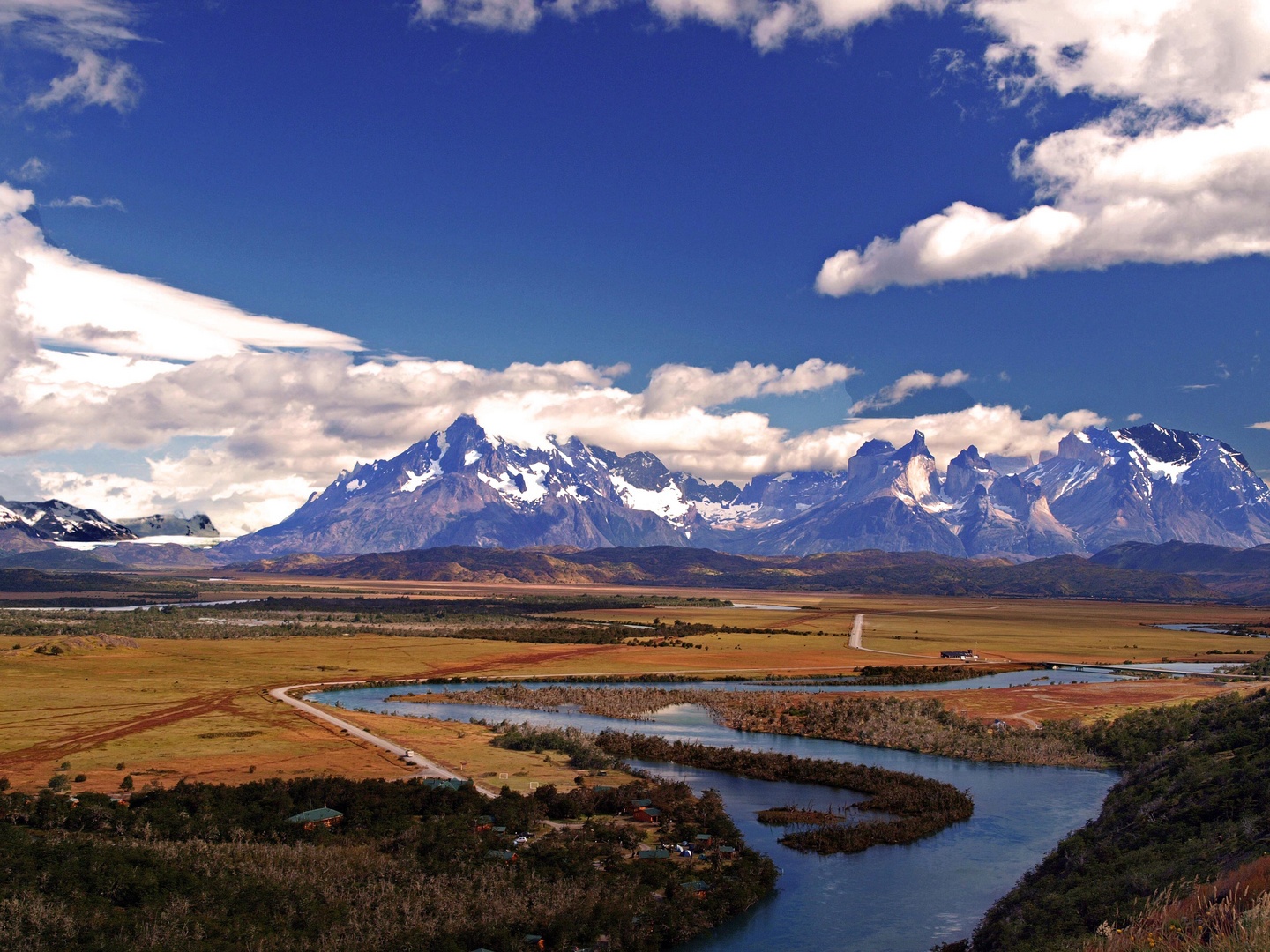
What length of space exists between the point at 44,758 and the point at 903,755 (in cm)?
6243

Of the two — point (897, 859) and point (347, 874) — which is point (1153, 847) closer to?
point (897, 859)

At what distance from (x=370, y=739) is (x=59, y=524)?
3209 cm

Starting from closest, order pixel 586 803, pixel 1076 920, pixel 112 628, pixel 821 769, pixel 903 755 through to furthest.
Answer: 1. pixel 1076 920
2. pixel 586 803
3. pixel 821 769
4. pixel 903 755
5. pixel 112 628

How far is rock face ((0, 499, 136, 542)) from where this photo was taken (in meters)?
45.3

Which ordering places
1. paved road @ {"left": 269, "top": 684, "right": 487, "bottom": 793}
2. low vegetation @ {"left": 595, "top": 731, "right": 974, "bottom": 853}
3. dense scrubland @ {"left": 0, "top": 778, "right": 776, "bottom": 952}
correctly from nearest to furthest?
1. dense scrubland @ {"left": 0, "top": 778, "right": 776, "bottom": 952}
2. low vegetation @ {"left": 595, "top": 731, "right": 974, "bottom": 853}
3. paved road @ {"left": 269, "top": 684, "right": 487, "bottom": 793}

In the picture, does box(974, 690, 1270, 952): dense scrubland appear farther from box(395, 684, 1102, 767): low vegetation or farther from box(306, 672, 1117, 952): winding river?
box(395, 684, 1102, 767): low vegetation

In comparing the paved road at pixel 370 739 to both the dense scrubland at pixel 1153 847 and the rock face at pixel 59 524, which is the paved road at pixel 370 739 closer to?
the rock face at pixel 59 524

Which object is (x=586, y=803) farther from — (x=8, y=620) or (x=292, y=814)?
(x=8, y=620)

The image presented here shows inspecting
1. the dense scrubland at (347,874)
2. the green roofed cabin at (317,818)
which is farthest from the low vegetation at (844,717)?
the green roofed cabin at (317,818)

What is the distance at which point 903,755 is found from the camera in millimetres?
74750

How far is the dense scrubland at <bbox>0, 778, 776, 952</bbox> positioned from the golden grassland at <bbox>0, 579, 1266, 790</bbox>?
9456mm

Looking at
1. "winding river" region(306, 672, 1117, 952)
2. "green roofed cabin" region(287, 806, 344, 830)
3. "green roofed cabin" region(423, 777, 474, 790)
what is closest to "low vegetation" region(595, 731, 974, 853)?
"winding river" region(306, 672, 1117, 952)

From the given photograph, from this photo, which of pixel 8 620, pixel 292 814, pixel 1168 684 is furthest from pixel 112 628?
pixel 1168 684

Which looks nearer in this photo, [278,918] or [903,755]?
[278,918]
